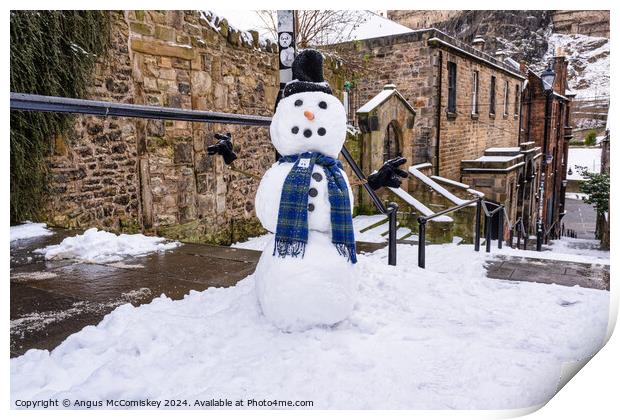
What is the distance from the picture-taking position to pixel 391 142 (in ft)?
29.5

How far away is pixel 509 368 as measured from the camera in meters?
1.70

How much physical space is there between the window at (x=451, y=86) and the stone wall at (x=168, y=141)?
4.25 meters

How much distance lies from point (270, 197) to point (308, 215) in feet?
0.63

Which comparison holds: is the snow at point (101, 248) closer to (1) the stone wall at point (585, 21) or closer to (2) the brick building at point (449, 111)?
(1) the stone wall at point (585, 21)

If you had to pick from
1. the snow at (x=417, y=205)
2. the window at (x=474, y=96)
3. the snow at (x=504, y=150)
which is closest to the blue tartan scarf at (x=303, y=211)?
the snow at (x=417, y=205)

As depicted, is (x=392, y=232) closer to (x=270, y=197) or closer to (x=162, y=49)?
A: (x=270, y=197)

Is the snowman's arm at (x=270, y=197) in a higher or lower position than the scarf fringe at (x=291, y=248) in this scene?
higher

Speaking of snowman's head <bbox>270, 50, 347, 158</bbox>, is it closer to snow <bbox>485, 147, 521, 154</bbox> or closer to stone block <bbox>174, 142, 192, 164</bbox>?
stone block <bbox>174, 142, 192, 164</bbox>

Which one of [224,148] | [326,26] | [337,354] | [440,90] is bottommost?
[337,354]

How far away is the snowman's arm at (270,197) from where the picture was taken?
1.96m

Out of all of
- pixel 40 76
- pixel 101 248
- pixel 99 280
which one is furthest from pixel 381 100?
pixel 99 280

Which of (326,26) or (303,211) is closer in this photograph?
(303,211)

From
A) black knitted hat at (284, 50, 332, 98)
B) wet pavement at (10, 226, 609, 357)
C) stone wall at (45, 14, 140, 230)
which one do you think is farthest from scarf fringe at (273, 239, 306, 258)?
stone wall at (45, 14, 140, 230)

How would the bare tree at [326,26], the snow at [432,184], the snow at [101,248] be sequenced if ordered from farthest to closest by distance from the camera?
1. the snow at [432,184]
2. the bare tree at [326,26]
3. the snow at [101,248]
